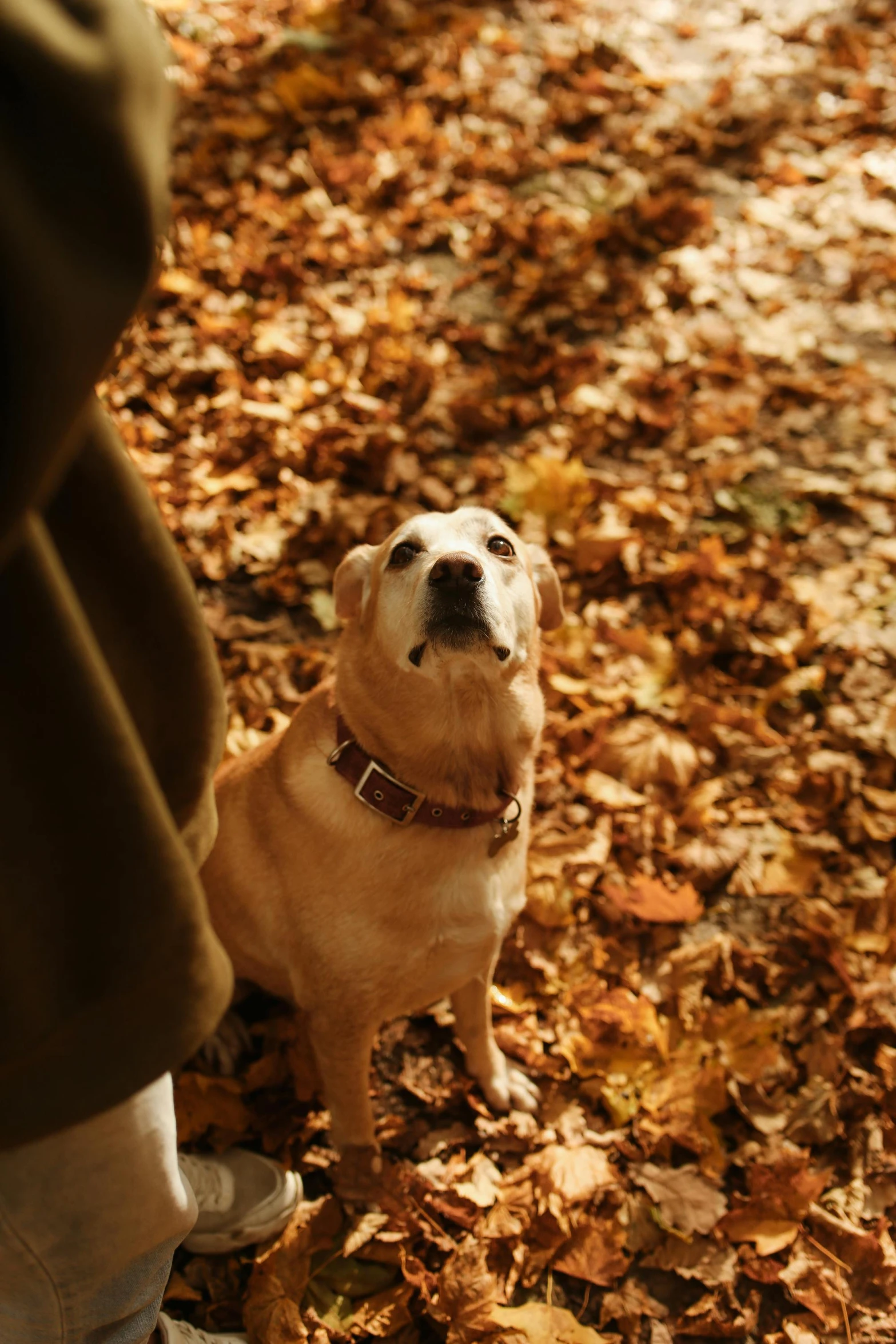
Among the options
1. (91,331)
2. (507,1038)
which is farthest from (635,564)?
(91,331)

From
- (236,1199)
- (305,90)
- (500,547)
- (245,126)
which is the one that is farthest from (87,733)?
(305,90)

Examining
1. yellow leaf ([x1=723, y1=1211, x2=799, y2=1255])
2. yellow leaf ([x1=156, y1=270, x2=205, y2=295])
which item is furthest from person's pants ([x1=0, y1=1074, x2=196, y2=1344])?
yellow leaf ([x1=156, y1=270, x2=205, y2=295])

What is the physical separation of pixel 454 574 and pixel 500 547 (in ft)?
1.16

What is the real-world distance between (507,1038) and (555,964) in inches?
11.6

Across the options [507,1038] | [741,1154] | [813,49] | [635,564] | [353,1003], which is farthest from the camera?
[813,49]

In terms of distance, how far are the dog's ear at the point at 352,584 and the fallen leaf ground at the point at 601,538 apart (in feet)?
3.70

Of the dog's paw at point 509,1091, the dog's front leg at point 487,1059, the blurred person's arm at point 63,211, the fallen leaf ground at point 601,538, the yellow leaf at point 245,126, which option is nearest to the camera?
the blurred person's arm at point 63,211

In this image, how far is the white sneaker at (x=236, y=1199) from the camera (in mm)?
2354

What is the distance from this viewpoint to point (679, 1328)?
236cm

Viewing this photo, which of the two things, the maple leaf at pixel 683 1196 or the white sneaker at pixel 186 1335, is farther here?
the maple leaf at pixel 683 1196

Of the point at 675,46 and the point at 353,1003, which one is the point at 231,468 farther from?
the point at 675,46

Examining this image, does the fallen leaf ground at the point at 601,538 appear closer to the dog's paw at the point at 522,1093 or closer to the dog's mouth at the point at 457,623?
the dog's paw at the point at 522,1093

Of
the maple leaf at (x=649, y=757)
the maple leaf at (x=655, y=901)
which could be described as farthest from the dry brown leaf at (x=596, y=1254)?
the maple leaf at (x=649, y=757)

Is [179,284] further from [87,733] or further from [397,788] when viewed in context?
[87,733]
